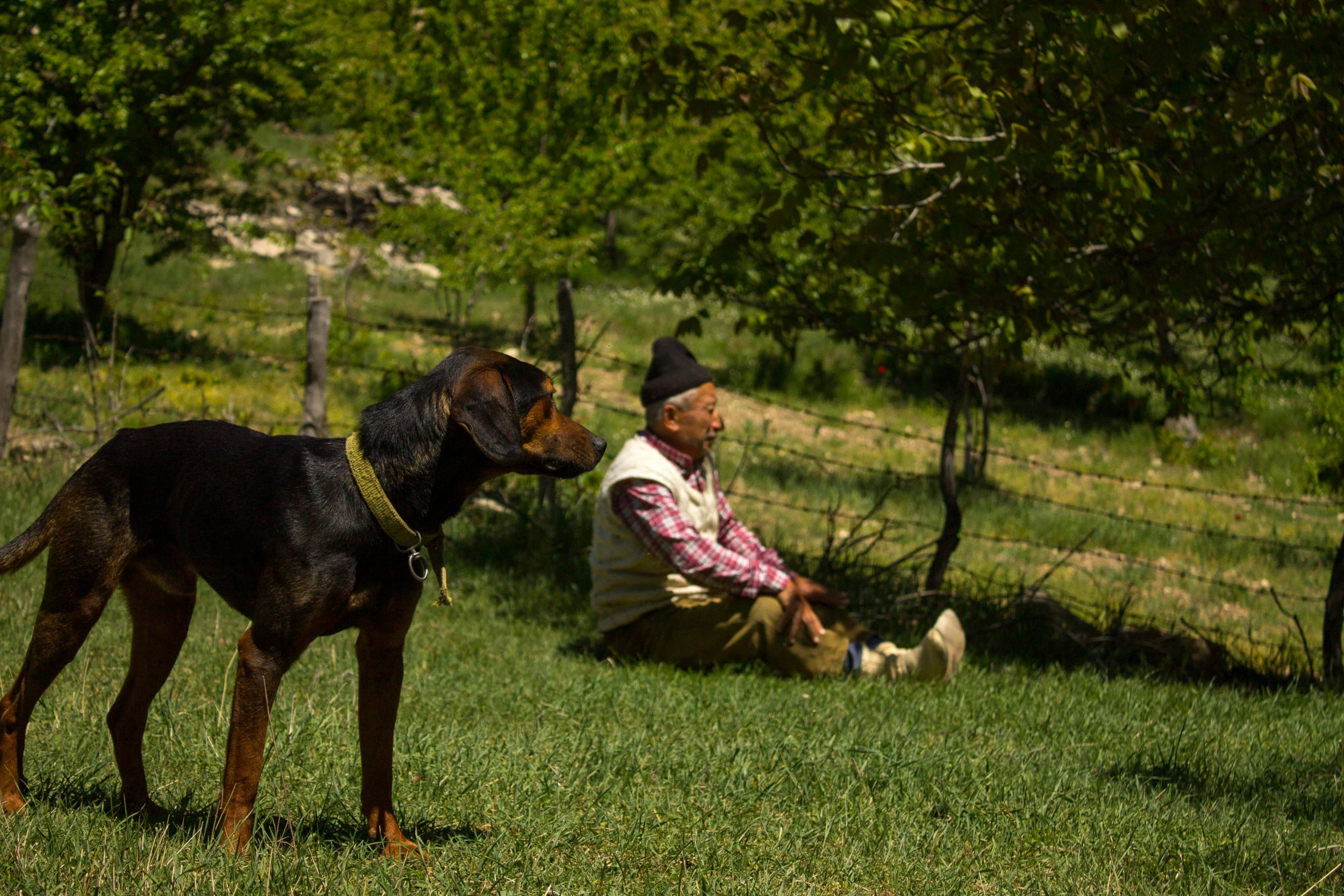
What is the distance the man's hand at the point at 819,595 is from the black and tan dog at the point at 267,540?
9.06 feet

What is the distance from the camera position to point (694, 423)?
215 inches

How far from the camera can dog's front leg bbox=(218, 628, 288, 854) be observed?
2748 mm

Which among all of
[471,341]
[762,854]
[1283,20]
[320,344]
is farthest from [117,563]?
[471,341]

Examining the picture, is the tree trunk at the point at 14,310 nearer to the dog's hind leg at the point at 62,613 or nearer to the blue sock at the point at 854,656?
the dog's hind leg at the point at 62,613

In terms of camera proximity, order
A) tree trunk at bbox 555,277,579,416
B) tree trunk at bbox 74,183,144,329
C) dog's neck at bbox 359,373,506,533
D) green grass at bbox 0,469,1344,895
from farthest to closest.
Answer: tree trunk at bbox 74,183,144,329
tree trunk at bbox 555,277,579,416
green grass at bbox 0,469,1344,895
dog's neck at bbox 359,373,506,533

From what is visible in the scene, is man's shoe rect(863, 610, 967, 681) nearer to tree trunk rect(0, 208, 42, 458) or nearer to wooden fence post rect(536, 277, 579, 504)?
wooden fence post rect(536, 277, 579, 504)

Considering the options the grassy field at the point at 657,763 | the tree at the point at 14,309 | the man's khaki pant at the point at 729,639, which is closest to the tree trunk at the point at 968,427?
the grassy field at the point at 657,763

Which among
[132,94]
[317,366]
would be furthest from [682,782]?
[132,94]

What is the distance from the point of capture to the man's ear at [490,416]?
2.77 m

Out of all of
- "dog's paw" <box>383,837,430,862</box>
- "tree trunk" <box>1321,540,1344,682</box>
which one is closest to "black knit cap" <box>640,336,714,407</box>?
"dog's paw" <box>383,837,430,862</box>

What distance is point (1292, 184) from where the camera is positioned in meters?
6.97

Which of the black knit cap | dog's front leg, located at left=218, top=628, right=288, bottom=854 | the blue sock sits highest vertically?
the black knit cap

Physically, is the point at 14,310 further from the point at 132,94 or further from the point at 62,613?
the point at 132,94

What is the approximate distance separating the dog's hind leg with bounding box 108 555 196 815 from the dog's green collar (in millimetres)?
704
